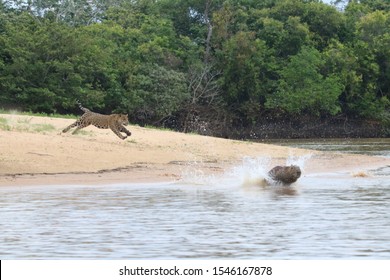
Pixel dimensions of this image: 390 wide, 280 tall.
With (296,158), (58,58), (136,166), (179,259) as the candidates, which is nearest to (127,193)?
(136,166)

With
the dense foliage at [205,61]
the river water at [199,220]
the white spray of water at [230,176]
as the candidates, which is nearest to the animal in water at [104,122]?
the white spray of water at [230,176]


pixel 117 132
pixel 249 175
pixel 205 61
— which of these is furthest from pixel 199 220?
pixel 205 61

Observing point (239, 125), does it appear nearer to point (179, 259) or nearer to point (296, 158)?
point (296, 158)

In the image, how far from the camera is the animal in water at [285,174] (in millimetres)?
19938

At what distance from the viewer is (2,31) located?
52125mm

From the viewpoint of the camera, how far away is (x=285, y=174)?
19.9 meters

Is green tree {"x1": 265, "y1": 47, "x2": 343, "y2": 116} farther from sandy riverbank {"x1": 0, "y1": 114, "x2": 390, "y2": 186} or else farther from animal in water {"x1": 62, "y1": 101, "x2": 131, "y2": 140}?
animal in water {"x1": 62, "y1": 101, "x2": 131, "y2": 140}

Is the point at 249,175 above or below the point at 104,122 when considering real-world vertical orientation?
below

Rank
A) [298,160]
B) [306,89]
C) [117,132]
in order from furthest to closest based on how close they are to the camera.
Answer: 1. [306,89]
2. [117,132]
3. [298,160]

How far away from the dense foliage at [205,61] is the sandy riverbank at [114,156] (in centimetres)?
1930

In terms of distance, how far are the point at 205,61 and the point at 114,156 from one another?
34544mm

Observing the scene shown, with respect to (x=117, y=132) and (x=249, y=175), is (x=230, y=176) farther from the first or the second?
(x=117, y=132)

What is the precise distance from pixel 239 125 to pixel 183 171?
34423mm

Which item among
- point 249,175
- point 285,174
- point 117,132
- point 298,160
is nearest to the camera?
point 285,174
